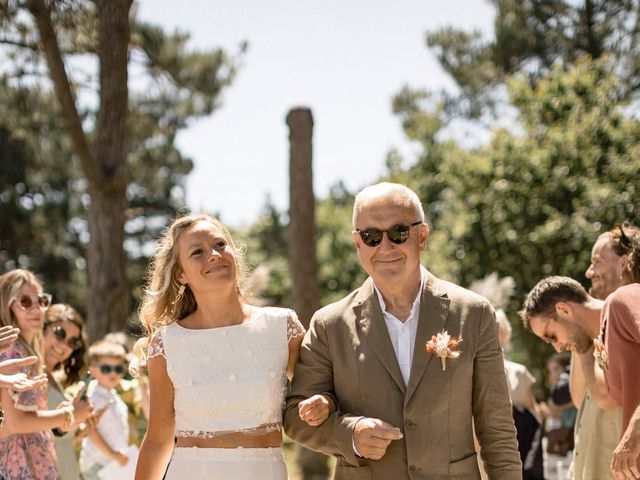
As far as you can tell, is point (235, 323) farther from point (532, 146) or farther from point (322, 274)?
point (322, 274)

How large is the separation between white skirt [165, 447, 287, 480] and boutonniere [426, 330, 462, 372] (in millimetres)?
993

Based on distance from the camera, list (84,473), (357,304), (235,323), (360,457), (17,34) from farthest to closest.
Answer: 1. (17,34)
2. (84,473)
3. (235,323)
4. (357,304)
5. (360,457)

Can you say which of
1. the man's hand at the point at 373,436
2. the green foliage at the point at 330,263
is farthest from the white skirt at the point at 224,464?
the green foliage at the point at 330,263


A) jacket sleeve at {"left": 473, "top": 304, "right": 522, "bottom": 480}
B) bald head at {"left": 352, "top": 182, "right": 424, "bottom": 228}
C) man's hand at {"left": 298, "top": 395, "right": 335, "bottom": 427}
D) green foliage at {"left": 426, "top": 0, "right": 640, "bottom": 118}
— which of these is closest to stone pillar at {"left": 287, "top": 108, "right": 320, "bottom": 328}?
green foliage at {"left": 426, "top": 0, "right": 640, "bottom": 118}

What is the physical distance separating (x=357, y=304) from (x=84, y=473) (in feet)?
14.2

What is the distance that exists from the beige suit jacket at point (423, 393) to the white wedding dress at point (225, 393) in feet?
1.01

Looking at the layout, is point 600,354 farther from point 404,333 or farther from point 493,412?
point 404,333

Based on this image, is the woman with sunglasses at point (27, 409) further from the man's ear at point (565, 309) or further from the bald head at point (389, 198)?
the man's ear at point (565, 309)

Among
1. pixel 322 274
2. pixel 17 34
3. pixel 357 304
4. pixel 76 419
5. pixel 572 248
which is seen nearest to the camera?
pixel 357 304

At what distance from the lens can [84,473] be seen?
6.95m

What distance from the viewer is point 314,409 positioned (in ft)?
10.8

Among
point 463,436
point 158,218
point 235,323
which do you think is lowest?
point 158,218

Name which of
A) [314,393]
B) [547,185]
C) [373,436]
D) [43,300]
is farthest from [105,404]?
[547,185]

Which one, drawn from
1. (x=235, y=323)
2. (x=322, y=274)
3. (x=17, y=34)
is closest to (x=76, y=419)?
(x=235, y=323)
